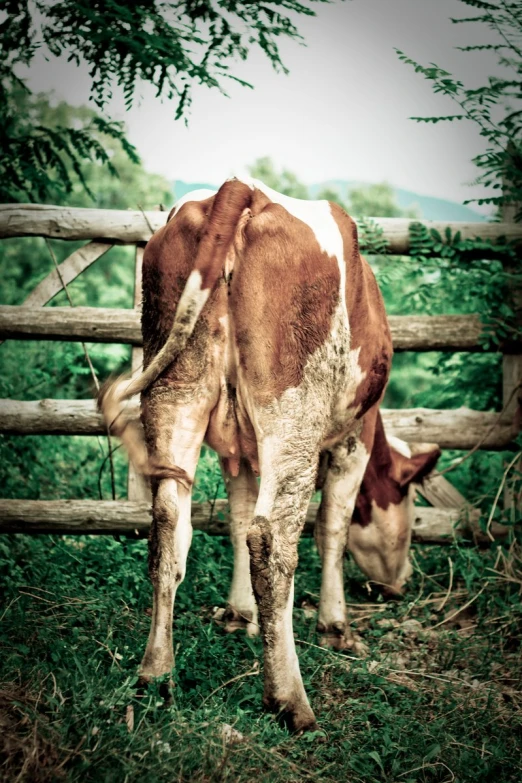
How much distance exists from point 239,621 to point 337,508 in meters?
0.87

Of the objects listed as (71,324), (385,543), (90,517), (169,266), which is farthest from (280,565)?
(71,324)

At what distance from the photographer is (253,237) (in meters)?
3.24

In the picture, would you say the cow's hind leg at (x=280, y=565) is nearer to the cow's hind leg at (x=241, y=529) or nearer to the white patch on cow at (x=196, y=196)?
the cow's hind leg at (x=241, y=529)

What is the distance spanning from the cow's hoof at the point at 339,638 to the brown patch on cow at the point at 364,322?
1226 millimetres

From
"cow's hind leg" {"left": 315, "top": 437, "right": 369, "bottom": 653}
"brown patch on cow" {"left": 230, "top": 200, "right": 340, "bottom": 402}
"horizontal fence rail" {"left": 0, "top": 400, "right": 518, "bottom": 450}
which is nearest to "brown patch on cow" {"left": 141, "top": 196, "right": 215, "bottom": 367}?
"brown patch on cow" {"left": 230, "top": 200, "right": 340, "bottom": 402}

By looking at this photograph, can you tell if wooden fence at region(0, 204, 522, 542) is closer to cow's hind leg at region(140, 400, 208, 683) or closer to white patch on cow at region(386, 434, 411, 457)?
white patch on cow at region(386, 434, 411, 457)

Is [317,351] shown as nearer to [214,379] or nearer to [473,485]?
[214,379]

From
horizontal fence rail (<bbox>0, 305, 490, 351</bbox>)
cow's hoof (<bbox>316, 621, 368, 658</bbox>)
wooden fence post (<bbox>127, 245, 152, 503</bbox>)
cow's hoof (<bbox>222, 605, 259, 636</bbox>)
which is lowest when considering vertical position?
cow's hoof (<bbox>316, 621, 368, 658</bbox>)

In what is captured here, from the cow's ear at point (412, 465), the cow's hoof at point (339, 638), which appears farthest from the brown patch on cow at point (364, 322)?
the cow's hoof at point (339, 638)

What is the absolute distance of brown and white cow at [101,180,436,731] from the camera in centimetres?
308

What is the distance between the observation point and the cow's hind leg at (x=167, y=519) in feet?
10.1

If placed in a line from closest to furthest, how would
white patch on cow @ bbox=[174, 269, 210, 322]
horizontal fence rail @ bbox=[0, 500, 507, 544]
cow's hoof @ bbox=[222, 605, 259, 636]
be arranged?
white patch on cow @ bbox=[174, 269, 210, 322] < cow's hoof @ bbox=[222, 605, 259, 636] < horizontal fence rail @ bbox=[0, 500, 507, 544]

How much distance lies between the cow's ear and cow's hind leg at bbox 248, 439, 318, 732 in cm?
174

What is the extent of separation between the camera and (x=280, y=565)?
10.1 feet
